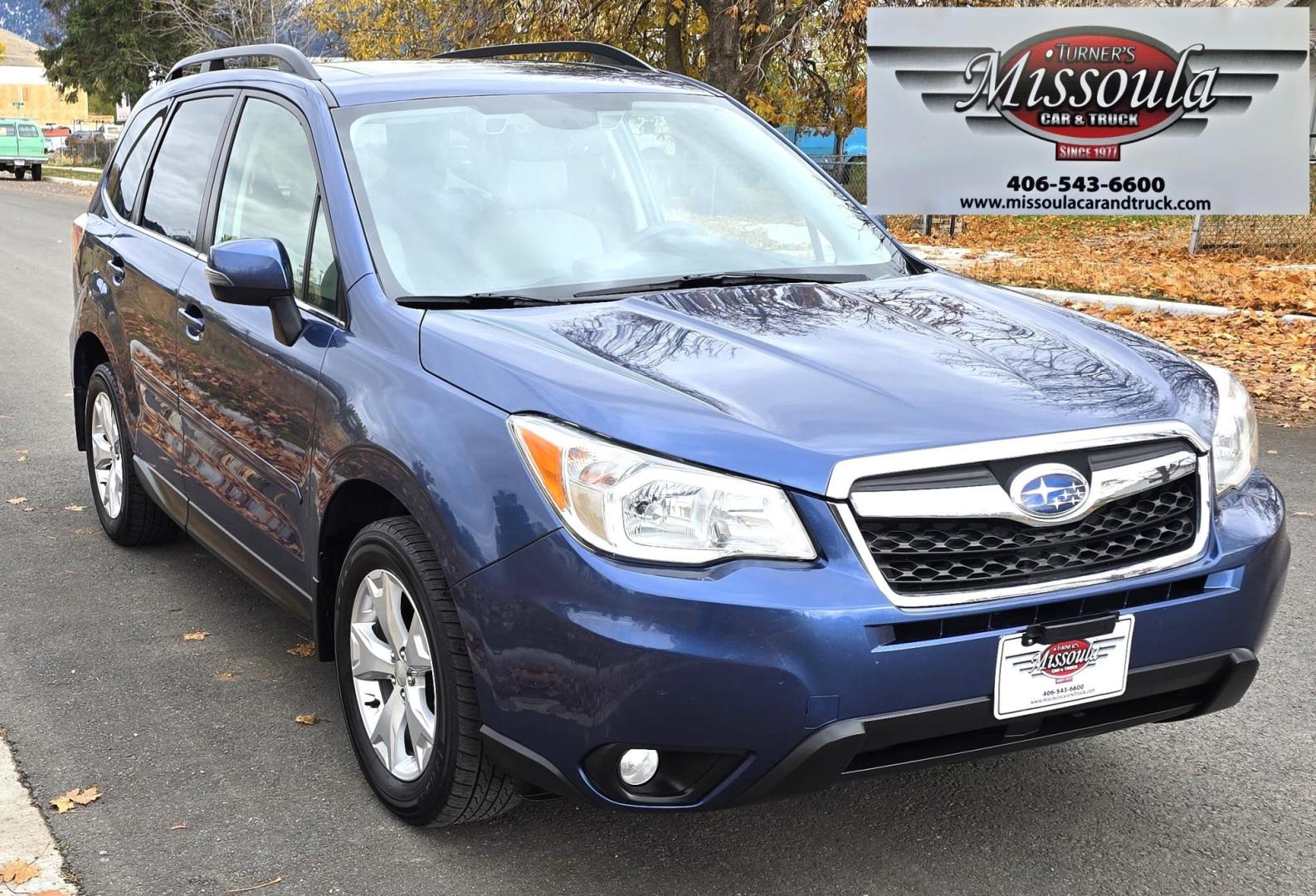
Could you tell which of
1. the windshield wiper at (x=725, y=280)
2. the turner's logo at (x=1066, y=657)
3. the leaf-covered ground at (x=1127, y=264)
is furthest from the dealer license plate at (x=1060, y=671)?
the leaf-covered ground at (x=1127, y=264)

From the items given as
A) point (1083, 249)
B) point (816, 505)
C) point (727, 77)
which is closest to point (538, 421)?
point (816, 505)

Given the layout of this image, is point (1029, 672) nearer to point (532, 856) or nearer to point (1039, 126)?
point (532, 856)

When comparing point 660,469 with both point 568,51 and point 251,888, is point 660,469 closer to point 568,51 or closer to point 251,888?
point 251,888

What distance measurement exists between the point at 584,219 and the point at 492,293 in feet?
1.66

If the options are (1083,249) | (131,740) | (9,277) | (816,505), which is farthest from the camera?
(1083,249)

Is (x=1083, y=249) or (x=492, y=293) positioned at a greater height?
(x=492, y=293)

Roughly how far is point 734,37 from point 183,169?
1273 cm

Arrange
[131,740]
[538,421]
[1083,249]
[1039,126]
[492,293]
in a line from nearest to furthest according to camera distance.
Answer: [538,421], [492,293], [131,740], [1039,126], [1083,249]

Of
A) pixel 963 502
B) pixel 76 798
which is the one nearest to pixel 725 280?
pixel 963 502

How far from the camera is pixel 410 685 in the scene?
3.44 metres

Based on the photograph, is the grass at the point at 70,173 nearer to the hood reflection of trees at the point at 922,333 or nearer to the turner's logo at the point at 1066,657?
the hood reflection of trees at the point at 922,333

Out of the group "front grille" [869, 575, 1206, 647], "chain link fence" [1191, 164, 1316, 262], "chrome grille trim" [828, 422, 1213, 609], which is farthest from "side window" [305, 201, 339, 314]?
"chain link fence" [1191, 164, 1316, 262]

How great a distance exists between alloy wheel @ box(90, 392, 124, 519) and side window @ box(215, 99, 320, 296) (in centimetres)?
144

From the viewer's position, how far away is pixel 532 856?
3420mm
